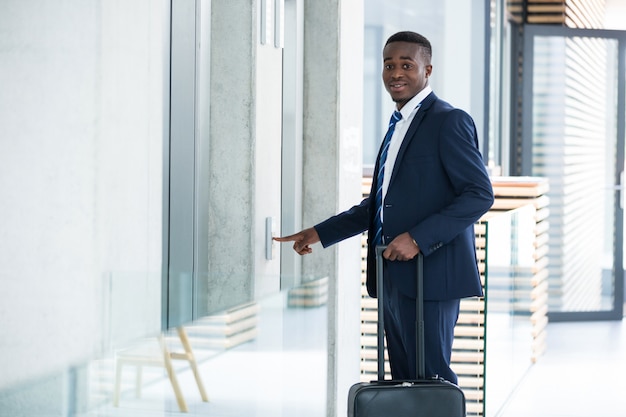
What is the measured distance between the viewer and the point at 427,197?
3229 mm

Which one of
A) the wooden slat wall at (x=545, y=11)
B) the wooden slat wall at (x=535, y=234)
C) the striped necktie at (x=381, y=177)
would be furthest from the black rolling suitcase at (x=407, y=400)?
the wooden slat wall at (x=545, y=11)

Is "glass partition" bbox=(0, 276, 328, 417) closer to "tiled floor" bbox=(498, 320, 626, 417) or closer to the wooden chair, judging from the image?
the wooden chair

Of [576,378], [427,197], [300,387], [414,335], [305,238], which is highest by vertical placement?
[427,197]

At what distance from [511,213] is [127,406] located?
4.22 metres

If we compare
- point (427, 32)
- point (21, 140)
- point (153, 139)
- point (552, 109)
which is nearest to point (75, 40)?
point (21, 140)

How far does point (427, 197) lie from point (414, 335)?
0.42 metres

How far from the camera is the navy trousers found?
3.23 meters

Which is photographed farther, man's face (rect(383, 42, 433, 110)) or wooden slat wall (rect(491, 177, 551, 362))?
wooden slat wall (rect(491, 177, 551, 362))

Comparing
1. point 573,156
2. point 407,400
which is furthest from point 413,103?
point 573,156

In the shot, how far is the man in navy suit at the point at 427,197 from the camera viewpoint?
124 inches

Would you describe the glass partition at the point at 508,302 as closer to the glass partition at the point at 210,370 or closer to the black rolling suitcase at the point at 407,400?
the glass partition at the point at 210,370

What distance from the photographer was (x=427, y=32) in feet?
30.7

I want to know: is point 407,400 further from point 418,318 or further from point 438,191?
point 438,191

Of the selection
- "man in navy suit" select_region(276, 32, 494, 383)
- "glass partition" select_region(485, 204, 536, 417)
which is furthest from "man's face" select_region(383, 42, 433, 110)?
"glass partition" select_region(485, 204, 536, 417)
